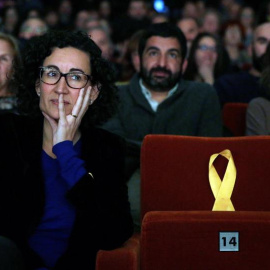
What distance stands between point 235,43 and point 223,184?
4.88 meters

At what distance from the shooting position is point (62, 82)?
2303 millimetres

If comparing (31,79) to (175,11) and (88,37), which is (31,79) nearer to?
(88,37)

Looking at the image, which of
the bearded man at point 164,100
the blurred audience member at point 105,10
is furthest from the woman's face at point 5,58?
the blurred audience member at point 105,10

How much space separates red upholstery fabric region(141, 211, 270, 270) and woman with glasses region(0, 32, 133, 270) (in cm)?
17

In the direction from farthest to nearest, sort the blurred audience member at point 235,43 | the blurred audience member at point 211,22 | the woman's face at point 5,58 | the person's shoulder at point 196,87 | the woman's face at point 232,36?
the blurred audience member at point 211,22 → the woman's face at point 232,36 → the blurred audience member at point 235,43 → the person's shoulder at point 196,87 → the woman's face at point 5,58

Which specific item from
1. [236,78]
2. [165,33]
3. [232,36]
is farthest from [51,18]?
[165,33]

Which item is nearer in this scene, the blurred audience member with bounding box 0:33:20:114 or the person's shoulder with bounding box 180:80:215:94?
the blurred audience member with bounding box 0:33:20:114

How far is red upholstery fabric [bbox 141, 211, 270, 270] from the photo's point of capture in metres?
2.08

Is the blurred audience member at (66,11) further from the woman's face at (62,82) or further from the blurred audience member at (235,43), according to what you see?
the woman's face at (62,82)

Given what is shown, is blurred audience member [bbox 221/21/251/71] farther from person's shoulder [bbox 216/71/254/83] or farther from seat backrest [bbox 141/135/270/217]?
seat backrest [bbox 141/135/270/217]

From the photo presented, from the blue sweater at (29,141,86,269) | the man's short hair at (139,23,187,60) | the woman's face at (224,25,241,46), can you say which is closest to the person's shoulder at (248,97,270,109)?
the man's short hair at (139,23,187,60)

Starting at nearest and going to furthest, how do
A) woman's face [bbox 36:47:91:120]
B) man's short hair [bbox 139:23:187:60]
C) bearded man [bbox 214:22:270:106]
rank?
1. woman's face [bbox 36:47:91:120]
2. man's short hair [bbox 139:23:187:60]
3. bearded man [bbox 214:22:270:106]

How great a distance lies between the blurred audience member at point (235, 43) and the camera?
679cm

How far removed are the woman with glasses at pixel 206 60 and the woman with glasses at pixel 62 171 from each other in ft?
7.97
